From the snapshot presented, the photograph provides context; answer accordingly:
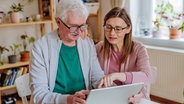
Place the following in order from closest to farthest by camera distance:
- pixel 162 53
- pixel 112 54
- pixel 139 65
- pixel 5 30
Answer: pixel 139 65 → pixel 112 54 → pixel 162 53 → pixel 5 30

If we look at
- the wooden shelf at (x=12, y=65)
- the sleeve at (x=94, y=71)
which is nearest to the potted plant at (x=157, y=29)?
the wooden shelf at (x=12, y=65)

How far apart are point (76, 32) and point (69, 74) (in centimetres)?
26

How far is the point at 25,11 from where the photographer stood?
12.1ft

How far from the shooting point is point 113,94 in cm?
122

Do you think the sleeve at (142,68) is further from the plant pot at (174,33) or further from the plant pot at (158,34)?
the plant pot at (158,34)

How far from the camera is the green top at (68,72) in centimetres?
148

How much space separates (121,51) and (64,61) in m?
0.49

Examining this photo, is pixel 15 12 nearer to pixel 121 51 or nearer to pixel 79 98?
pixel 121 51

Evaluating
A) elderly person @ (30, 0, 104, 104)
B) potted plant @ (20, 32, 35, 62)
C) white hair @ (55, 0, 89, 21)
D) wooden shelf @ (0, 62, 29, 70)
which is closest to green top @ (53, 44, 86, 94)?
elderly person @ (30, 0, 104, 104)

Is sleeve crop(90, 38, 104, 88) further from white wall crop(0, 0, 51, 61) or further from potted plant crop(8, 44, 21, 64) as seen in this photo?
white wall crop(0, 0, 51, 61)

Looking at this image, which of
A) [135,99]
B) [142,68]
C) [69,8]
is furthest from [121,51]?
[69,8]

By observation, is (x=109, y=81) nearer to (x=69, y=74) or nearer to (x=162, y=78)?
(x=69, y=74)

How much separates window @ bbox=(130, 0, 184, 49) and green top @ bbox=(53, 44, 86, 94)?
215 centimetres

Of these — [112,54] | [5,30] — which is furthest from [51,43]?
[5,30]
